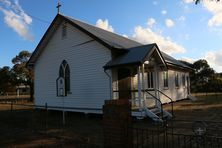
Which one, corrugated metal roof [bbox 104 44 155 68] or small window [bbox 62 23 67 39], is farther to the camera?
small window [bbox 62 23 67 39]

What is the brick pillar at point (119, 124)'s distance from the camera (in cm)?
561

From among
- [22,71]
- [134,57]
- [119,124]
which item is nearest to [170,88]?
[134,57]

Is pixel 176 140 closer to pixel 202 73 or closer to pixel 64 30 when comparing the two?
pixel 64 30

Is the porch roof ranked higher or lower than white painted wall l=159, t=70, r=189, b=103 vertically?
higher

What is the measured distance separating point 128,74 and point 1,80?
110 feet

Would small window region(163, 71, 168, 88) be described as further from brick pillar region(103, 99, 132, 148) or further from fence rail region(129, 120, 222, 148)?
brick pillar region(103, 99, 132, 148)

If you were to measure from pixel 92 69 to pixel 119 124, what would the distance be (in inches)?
366

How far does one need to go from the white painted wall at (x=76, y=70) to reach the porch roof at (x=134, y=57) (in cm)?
79

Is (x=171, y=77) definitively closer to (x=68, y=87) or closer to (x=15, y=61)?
(x=68, y=87)

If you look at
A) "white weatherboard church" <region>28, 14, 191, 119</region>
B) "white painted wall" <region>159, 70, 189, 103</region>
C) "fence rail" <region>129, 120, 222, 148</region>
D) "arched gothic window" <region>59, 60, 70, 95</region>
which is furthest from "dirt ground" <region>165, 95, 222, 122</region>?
"arched gothic window" <region>59, 60, 70, 95</region>

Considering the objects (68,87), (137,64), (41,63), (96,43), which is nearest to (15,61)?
(41,63)

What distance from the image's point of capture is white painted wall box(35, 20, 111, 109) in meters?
14.2

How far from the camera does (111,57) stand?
44.7 feet

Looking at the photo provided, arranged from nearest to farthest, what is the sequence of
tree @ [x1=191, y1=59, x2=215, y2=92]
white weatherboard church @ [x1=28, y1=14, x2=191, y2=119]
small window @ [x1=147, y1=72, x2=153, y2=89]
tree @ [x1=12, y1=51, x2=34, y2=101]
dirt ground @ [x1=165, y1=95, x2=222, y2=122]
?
1. dirt ground @ [x1=165, y1=95, x2=222, y2=122]
2. white weatherboard church @ [x1=28, y1=14, x2=191, y2=119]
3. small window @ [x1=147, y1=72, x2=153, y2=89]
4. tree @ [x1=12, y1=51, x2=34, y2=101]
5. tree @ [x1=191, y1=59, x2=215, y2=92]
